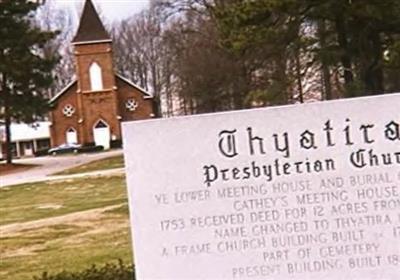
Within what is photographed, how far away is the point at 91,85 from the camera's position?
69312mm

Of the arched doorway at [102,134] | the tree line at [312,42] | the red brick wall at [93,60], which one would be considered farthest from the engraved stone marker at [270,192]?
the arched doorway at [102,134]

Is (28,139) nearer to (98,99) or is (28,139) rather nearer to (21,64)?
(98,99)

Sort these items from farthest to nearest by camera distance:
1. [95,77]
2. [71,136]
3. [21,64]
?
[71,136], [95,77], [21,64]

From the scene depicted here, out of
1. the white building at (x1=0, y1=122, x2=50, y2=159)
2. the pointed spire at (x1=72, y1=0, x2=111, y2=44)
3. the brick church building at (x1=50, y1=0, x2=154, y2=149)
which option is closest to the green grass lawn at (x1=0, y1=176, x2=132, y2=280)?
the pointed spire at (x1=72, y1=0, x2=111, y2=44)

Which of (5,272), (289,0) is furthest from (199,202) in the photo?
(289,0)

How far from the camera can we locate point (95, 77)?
226 ft

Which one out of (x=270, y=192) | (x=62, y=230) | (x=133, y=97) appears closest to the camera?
(x=270, y=192)

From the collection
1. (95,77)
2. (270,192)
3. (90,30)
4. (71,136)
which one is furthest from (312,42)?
(71,136)

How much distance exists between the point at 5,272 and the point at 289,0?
47.7ft

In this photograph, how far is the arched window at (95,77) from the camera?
6831 centimetres

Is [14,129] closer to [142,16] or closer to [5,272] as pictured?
Answer: [142,16]

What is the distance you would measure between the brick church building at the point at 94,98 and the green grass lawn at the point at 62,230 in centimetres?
3864

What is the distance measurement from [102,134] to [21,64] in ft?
89.4

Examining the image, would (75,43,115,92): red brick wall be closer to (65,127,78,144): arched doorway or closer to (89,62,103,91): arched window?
(89,62,103,91): arched window
